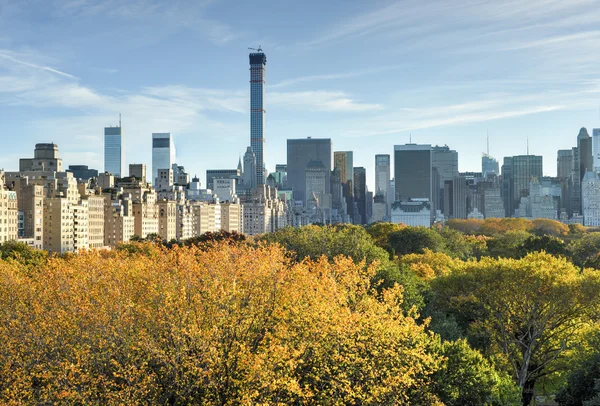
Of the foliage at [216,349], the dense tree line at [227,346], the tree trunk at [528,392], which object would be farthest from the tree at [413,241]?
the foliage at [216,349]

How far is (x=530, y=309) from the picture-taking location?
4997 centimetres

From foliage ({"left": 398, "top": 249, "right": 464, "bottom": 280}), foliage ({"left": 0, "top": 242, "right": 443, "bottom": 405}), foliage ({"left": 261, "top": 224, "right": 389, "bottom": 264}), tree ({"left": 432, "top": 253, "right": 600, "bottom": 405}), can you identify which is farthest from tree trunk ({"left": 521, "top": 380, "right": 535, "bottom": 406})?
foliage ({"left": 261, "top": 224, "right": 389, "bottom": 264})

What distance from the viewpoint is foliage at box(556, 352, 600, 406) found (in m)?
36.5

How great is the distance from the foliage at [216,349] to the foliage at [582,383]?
815 centimetres

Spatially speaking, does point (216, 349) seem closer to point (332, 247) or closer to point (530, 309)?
point (530, 309)

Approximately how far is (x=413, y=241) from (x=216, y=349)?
8912 cm

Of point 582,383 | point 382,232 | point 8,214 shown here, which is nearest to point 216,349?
point 582,383

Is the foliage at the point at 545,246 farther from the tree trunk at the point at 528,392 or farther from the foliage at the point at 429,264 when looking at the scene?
the tree trunk at the point at 528,392

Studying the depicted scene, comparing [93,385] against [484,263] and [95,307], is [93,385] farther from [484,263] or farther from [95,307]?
[484,263]

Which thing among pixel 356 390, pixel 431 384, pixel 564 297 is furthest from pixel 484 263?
pixel 356 390

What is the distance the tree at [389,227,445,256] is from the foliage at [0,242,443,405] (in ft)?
259

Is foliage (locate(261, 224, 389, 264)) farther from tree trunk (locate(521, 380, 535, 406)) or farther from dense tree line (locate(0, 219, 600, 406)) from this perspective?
dense tree line (locate(0, 219, 600, 406))

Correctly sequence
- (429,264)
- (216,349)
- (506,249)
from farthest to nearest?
(506,249)
(429,264)
(216,349)

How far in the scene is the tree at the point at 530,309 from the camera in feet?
158
